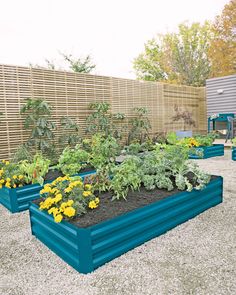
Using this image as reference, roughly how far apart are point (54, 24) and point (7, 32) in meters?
2.44

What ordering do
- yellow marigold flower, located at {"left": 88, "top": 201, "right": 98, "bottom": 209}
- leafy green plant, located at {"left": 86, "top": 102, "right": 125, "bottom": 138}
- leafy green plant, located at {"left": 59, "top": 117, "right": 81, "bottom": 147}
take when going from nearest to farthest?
yellow marigold flower, located at {"left": 88, "top": 201, "right": 98, "bottom": 209}, leafy green plant, located at {"left": 59, "top": 117, "right": 81, "bottom": 147}, leafy green plant, located at {"left": 86, "top": 102, "right": 125, "bottom": 138}

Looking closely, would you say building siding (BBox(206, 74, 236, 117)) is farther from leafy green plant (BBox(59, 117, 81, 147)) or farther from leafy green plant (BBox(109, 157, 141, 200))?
leafy green plant (BBox(109, 157, 141, 200))

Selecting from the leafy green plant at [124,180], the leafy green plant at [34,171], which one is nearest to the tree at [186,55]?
the leafy green plant at [34,171]

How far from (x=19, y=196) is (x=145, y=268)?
177 centimetres

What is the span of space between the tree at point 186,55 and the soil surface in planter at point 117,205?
1757 centimetres

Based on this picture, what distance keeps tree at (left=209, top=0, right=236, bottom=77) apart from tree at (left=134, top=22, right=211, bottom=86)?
3.75 metres

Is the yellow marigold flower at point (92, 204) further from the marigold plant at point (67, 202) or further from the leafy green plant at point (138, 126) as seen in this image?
the leafy green plant at point (138, 126)

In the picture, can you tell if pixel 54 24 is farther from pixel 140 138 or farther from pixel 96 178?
pixel 96 178

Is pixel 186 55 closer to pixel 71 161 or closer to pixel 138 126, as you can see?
pixel 138 126

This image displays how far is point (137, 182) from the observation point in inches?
98.5

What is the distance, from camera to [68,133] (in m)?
6.01

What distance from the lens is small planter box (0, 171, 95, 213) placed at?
8.86 ft

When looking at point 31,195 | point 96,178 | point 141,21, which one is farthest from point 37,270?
point 141,21

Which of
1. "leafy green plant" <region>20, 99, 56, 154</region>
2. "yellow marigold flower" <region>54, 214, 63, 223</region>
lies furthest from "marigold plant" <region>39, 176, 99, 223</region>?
"leafy green plant" <region>20, 99, 56, 154</region>
